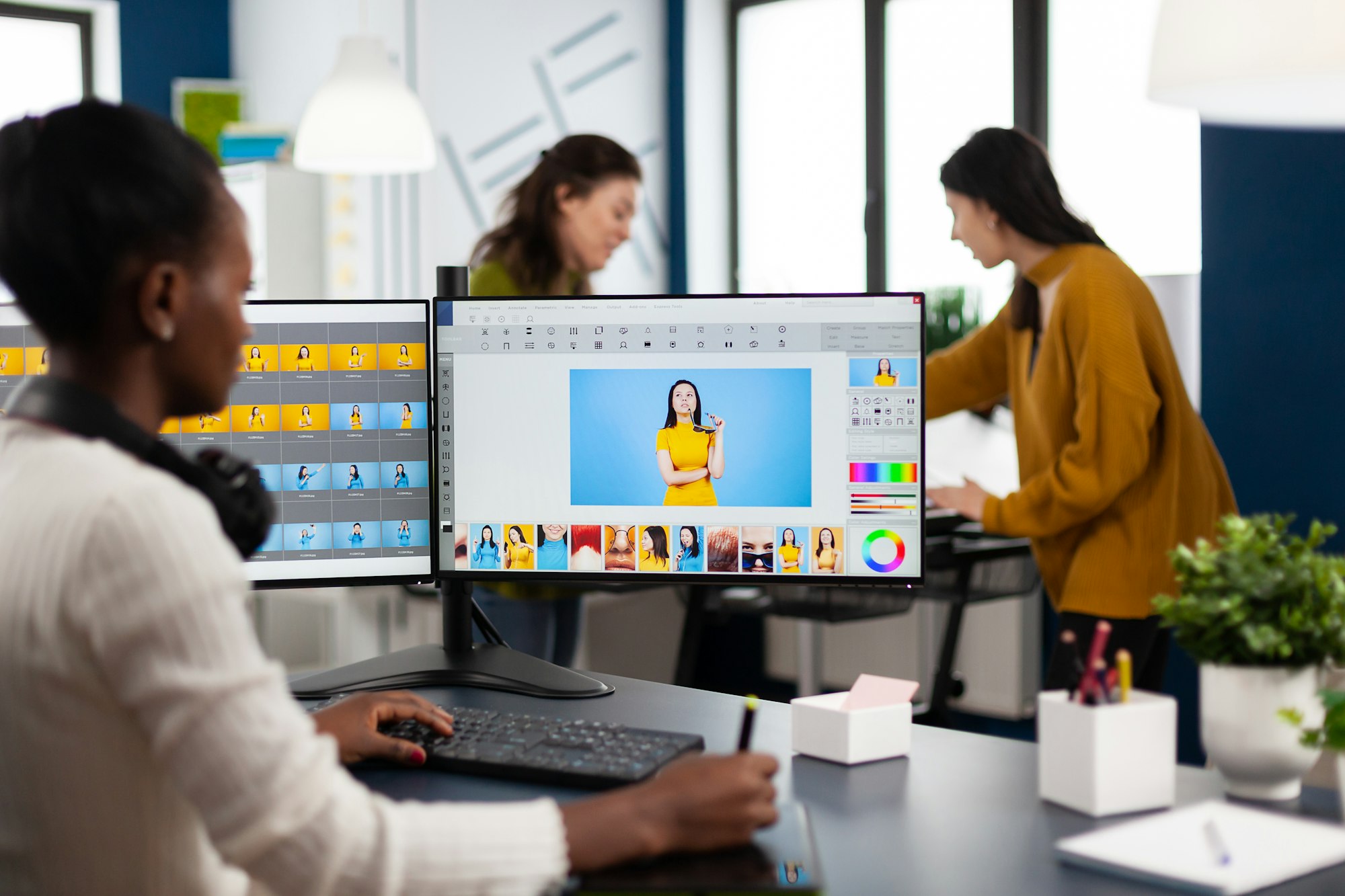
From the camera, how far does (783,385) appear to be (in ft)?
4.79

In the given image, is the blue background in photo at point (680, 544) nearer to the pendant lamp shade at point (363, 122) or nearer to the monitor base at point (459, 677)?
the monitor base at point (459, 677)

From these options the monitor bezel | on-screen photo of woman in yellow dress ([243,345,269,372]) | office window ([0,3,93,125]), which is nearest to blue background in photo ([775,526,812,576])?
the monitor bezel

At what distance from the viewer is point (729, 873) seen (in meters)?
0.85

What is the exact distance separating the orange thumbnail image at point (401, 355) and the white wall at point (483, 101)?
290 centimetres

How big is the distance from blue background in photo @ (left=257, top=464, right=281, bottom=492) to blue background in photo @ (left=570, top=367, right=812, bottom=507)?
12.9 inches

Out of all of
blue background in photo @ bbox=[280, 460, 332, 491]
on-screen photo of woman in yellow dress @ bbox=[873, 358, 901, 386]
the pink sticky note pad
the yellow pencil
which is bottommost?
the pink sticky note pad

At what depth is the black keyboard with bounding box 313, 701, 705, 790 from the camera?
44.7 inches

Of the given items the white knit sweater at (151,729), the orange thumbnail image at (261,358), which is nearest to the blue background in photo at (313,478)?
the orange thumbnail image at (261,358)

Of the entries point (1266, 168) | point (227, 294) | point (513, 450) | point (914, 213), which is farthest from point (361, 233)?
point (227, 294)

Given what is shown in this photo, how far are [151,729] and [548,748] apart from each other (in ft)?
1.69

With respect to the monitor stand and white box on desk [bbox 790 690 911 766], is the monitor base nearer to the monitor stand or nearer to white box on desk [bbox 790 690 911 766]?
the monitor stand

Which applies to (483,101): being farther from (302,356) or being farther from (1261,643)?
(1261,643)

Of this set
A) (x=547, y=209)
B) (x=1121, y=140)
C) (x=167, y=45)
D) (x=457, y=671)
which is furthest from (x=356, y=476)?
(x=167, y=45)

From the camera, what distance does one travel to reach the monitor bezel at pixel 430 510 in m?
1.50
